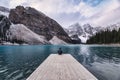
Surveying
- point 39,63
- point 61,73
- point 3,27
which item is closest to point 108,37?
point 3,27

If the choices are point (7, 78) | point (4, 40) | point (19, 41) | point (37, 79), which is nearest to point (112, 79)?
point (37, 79)

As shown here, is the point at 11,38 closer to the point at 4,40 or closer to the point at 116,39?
the point at 4,40

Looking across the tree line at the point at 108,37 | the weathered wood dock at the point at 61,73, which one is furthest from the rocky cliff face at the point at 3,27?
the weathered wood dock at the point at 61,73

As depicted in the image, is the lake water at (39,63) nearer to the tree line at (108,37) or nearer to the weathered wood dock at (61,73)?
the weathered wood dock at (61,73)

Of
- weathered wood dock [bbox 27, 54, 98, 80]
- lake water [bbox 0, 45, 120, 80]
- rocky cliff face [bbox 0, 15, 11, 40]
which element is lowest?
Answer: lake water [bbox 0, 45, 120, 80]

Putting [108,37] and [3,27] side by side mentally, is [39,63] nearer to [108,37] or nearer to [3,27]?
[108,37]

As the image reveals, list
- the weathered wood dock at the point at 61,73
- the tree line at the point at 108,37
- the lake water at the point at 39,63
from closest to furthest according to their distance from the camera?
1. the weathered wood dock at the point at 61,73
2. the lake water at the point at 39,63
3. the tree line at the point at 108,37

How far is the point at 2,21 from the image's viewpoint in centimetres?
19062

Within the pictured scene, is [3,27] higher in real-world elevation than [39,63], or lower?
higher

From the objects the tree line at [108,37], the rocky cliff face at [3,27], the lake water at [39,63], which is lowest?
the lake water at [39,63]

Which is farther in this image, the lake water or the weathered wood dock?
the lake water

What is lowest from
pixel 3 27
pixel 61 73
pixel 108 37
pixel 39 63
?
pixel 39 63

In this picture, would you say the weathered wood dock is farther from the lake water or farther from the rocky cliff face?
the rocky cliff face

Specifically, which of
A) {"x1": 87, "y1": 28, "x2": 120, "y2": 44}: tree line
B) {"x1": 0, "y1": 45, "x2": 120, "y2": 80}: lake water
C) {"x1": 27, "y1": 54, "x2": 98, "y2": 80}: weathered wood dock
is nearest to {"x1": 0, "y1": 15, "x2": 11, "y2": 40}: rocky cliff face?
{"x1": 87, "y1": 28, "x2": 120, "y2": 44}: tree line
